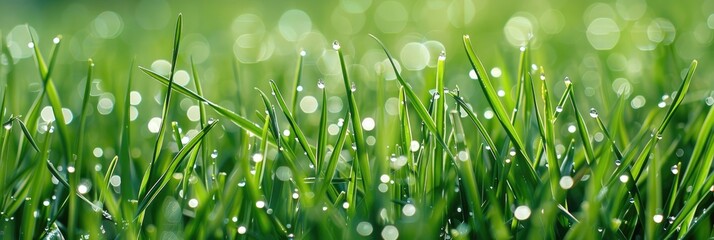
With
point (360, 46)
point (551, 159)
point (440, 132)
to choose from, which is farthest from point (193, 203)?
point (360, 46)

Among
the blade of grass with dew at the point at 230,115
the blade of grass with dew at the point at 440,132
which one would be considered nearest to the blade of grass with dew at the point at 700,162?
the blade of grass with dew at the point at 440,132

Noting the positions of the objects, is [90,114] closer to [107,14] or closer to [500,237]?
[500,237]

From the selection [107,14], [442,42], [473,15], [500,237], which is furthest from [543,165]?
[107,14]

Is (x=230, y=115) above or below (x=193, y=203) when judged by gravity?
above

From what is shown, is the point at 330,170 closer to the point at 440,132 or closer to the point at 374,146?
the point at 440,132

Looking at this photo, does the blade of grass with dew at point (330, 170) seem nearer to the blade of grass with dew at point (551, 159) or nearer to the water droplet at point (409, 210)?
the water droplet at point (409, 210)

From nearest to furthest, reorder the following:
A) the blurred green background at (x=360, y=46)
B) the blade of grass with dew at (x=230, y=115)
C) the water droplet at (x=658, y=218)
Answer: the water droplet at (x=658, y=218)
the blade of grass with dew at (x=230, y=115)
the blurred green background at (x=360, y=46)

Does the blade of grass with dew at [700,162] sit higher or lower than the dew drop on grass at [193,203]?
higher

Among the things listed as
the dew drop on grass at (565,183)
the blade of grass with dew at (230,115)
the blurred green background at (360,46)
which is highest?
the blade of grass with dew at (230,115)
